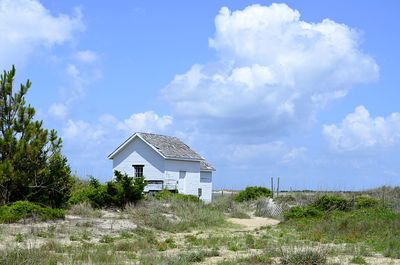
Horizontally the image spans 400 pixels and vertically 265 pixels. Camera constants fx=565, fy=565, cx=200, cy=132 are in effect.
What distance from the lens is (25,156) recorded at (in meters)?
23.1

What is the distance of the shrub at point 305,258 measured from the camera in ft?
42.2

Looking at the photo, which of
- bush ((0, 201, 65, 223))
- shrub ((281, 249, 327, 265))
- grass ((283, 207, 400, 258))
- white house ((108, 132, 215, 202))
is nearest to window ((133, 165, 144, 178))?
white house ((108, 132, 215, 202))

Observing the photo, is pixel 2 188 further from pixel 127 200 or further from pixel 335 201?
pixel 335 201

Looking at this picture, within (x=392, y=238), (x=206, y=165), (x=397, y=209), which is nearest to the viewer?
(x=392, y=238)

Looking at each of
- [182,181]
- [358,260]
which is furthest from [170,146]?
[358,260]

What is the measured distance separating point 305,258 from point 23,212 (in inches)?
482

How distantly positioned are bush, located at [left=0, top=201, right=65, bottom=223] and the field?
0.26 m

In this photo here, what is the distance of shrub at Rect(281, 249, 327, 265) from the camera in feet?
42.2

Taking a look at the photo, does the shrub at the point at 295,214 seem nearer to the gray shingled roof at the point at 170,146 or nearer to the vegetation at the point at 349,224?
the vegetation at the point at 349,224

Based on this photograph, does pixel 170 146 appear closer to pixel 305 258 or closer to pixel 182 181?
pixel 182 181

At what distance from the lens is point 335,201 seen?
3134 centimetres

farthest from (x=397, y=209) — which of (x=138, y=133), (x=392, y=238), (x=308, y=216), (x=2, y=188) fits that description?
(x=138, y=133)

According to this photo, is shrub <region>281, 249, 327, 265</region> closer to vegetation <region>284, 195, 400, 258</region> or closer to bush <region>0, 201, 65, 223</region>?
vegetation <region>284, 195, 400, 258</region>

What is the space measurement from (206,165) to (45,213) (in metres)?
28.7
